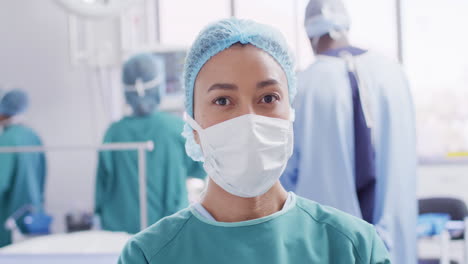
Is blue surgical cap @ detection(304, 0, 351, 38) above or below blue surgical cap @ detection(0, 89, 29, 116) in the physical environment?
above

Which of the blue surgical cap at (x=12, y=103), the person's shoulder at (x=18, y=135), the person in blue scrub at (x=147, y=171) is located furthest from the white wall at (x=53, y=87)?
the person in blue scrub at (x=147, y=171)

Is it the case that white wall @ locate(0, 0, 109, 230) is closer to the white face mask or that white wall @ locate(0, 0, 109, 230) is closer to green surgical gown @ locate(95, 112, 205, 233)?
green surgical gown @ locate(95, 112, 205, 233)

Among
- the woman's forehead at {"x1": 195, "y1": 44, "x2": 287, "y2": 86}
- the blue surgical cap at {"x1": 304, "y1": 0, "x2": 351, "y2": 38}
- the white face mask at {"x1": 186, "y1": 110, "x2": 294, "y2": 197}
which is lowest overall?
the white face mask at {"x1": 186, "y1": 110, "x2": 294, "y2": 197}

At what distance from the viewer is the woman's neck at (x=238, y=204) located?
0.88 meters

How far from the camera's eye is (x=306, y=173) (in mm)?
1627

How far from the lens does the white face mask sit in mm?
850

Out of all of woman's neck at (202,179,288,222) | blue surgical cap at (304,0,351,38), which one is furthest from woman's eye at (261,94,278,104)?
blue surgical cap at (304,0,351,38)

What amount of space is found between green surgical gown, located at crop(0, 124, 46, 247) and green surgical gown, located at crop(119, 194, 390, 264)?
98.3 inches

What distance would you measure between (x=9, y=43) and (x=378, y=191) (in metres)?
3.50

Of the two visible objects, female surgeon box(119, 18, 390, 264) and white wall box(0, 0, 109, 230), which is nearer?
female surgeon box(119, 18, 390, 264)

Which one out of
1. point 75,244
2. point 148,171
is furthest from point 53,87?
point 75,244

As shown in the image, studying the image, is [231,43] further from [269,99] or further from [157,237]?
[157,237]

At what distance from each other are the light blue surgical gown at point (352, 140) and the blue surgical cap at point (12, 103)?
235cm

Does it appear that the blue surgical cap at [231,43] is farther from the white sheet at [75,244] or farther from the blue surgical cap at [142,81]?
the blue surgical cap at [142,81]
